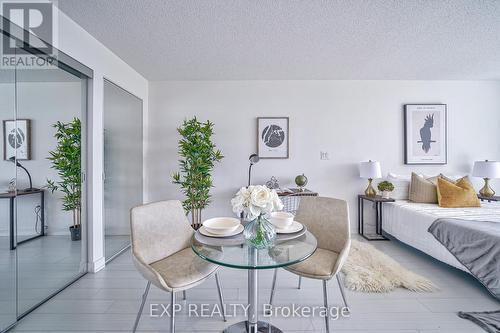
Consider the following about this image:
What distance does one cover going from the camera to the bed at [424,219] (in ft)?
7.79

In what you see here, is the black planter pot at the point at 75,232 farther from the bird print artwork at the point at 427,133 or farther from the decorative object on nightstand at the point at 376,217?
the bird print artwork at the point at 427,133

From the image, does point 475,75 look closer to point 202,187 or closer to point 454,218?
point 454,218

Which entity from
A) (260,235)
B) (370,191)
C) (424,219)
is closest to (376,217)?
(370,191)

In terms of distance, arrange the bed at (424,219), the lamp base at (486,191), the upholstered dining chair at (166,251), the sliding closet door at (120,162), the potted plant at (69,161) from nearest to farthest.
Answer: the upholstered dining chair at (166,251) → the bed at (424,219) → the potted plant at (69,161) → the sliding closet door at (120,162) → the lamp base at (486,191)

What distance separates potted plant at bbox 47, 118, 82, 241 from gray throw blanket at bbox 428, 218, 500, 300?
13.0ft

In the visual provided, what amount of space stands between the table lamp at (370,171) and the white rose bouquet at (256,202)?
2.61 m

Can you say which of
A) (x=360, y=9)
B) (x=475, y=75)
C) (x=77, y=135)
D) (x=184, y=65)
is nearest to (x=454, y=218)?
(x=360, y=9)

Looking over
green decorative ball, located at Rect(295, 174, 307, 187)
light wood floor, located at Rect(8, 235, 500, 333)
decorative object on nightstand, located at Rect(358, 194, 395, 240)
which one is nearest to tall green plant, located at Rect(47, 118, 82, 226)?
light wood floor, located at Rect(8, 235, 500, 333)

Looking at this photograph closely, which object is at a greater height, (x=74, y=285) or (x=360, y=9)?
(x=360, y=9)

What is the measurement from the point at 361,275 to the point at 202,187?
2.22 metres

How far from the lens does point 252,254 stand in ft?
4.07

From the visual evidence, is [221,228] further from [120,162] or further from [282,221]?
[120,162]

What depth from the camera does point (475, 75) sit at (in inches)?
135

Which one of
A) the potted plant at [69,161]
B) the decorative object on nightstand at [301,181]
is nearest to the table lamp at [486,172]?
the decorative object on nightstand at [301,181]
